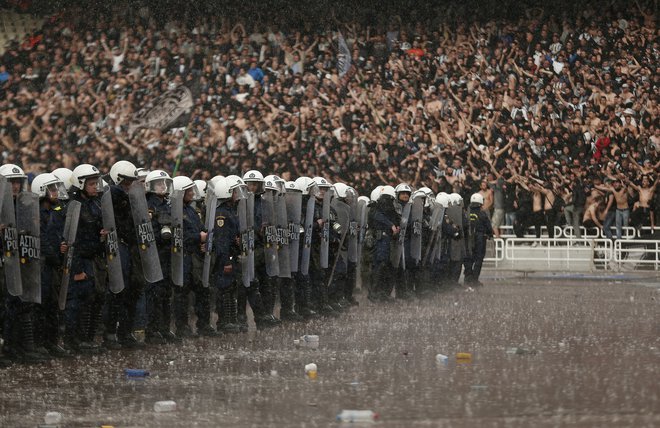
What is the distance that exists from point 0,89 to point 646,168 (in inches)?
717

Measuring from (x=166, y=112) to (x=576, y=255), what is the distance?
12383 millimetres

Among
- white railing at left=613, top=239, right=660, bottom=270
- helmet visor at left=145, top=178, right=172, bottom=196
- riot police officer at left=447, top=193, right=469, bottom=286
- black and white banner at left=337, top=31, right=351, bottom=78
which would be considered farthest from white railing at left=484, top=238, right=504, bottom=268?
helmet visor at left=145, top=178, right=172, bottom=196

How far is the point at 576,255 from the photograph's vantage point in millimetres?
29172

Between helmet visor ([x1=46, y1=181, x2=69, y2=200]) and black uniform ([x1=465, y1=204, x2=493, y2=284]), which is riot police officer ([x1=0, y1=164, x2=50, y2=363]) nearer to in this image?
helmet visor ([x1=46, y1=181, x2=69, y2=200])

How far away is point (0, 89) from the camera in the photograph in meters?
37.3

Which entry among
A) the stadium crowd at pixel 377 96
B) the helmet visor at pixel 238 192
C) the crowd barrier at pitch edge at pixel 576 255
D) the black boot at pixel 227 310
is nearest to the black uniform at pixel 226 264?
the black boot at pixel 227 310

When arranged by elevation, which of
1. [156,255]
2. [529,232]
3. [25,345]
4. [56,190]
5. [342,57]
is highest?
[342,57]

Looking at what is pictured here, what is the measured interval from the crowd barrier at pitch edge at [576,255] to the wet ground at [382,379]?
1339 cm

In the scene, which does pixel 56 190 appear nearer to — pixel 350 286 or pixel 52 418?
pixel 52 418

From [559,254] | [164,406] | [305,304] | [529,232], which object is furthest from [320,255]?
[529,232]

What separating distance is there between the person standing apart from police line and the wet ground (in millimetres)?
8530

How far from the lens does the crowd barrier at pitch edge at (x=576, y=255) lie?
28.7 m

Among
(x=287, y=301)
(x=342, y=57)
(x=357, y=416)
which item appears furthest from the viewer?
(x=342, y=57)

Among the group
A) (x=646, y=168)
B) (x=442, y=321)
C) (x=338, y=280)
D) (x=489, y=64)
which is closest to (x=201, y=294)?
(x=442, y=321)
